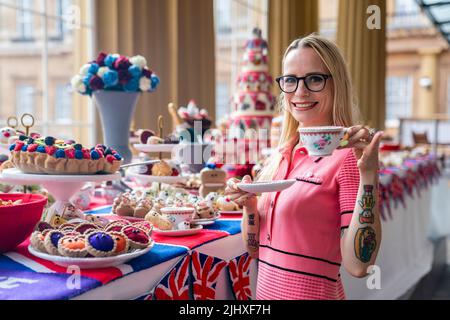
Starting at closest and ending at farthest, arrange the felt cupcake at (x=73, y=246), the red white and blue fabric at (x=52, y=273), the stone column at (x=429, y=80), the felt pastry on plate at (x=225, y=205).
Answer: the red white and blue fabric at (x=52, y=273) < the felt cupcake at (x=73, y=246) < the felt pastry on plate at (x=225, y=205) < the stone column at (x=429, y=80)

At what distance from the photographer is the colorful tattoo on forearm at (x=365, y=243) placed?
3.14 ft

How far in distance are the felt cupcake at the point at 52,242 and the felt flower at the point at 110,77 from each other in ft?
2.88

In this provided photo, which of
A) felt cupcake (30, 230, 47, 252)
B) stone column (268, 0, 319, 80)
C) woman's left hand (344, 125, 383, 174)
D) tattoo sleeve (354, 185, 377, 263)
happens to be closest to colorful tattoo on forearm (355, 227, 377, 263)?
tattoo sleeve (354, 185, 377, 263)

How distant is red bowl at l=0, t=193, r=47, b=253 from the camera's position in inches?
39.4

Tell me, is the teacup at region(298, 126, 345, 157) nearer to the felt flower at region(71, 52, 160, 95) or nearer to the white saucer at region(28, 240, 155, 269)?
the white saucer at region(28, 240, 155, 269)

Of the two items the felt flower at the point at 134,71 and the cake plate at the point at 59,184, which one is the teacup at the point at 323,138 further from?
the felt flower at the point at 134,71

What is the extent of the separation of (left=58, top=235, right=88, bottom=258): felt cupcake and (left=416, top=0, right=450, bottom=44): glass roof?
780cm

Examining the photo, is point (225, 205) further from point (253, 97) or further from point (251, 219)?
point (253, 97)

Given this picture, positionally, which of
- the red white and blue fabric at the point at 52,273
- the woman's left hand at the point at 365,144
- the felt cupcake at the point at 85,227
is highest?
the woman's left hand at the point at 365,144

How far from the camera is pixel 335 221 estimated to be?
3.41ft

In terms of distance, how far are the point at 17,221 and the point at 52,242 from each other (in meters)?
0.11

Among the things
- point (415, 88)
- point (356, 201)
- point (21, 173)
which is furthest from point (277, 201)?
point (415, 88)

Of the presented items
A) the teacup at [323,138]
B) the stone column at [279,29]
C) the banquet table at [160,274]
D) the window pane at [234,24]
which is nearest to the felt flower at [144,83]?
the banquet table at [160,274]

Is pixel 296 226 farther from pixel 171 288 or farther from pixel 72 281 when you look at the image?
pixel 72 281
